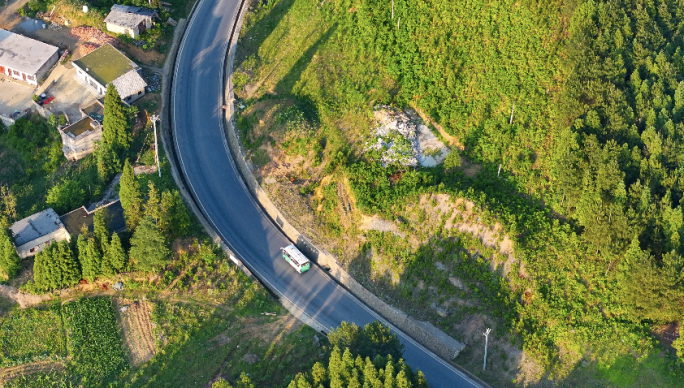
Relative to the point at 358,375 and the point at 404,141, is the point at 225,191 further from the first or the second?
the point at 358,375

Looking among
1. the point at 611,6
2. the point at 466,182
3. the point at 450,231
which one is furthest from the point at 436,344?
the point at 611,6

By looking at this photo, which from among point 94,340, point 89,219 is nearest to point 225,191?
point 89,219

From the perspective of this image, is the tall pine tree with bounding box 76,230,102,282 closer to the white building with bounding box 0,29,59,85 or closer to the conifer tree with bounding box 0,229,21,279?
the conifer tree with bounding box 0,229,21,279

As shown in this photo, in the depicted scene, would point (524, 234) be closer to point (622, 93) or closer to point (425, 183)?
point (425, 183)

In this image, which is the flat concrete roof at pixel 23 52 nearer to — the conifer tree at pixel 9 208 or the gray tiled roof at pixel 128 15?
the gray tiled roof at pixel 128 15

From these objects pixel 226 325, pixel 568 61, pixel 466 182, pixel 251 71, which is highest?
pixel 568 61

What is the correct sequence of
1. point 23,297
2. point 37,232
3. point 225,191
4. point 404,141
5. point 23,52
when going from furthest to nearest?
1. point 23,52
2. point 225,191
3. point 404,141
4. point 37,232
5. point 23,297
